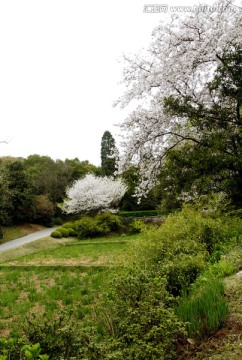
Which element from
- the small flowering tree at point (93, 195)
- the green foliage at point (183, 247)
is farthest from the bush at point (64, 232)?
the green foliage at point (183, 247)

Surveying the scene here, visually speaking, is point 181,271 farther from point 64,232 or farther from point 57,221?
point 57,221

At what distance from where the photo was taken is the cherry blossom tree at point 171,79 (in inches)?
289

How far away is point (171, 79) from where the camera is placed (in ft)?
25.8

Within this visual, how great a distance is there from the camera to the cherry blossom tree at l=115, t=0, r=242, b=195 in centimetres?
733

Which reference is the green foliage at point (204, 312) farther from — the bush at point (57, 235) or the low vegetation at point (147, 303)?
the bush at point (57, 235)

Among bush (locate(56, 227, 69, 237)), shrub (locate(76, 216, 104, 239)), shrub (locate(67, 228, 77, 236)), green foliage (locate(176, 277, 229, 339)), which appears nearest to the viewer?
green foliage (locate(176, 277, 229, 339))

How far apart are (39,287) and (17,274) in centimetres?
223

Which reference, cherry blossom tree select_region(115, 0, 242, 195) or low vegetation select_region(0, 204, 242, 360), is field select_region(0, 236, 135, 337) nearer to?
low vegetation select_region(0, 204, 242, 360)

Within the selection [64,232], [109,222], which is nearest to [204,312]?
[109,222]

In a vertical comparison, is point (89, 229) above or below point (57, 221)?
above

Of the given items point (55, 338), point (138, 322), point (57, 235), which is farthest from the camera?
point (57, 235)

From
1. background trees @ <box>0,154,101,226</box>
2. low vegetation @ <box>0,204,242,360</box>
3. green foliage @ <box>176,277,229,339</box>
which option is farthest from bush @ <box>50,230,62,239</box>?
green foliage @ <box>176,277,229,339</box>

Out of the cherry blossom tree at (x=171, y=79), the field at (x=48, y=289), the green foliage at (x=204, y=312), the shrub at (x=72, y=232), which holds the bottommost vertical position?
the shrub at (x=72, y=232)

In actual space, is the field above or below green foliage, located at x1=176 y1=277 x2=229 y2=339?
below
